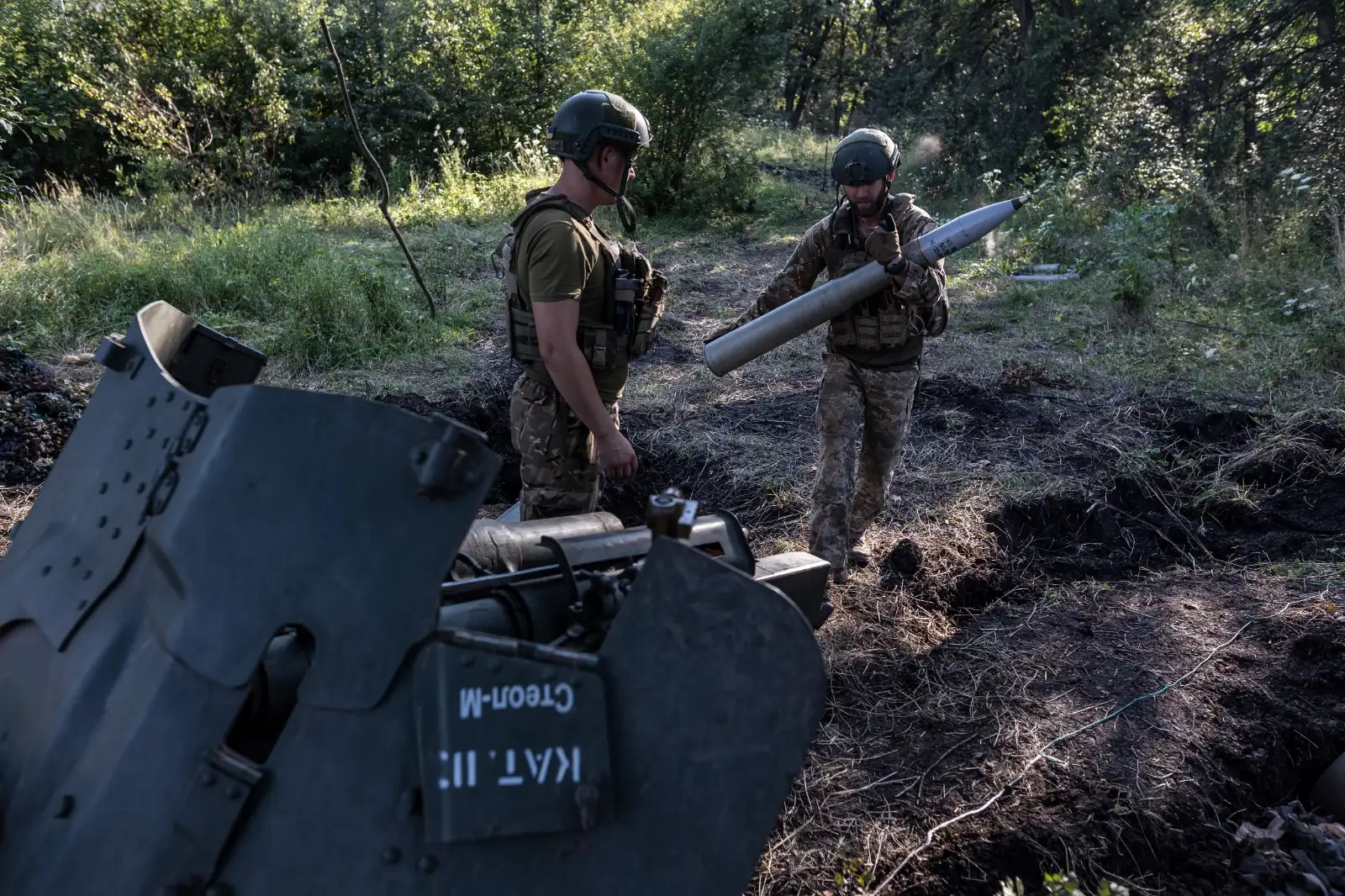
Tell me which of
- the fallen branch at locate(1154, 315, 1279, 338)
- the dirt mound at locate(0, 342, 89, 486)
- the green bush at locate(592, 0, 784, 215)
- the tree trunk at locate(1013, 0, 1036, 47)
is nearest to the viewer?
the dirt mound at locate(0, 342, 89, 486)

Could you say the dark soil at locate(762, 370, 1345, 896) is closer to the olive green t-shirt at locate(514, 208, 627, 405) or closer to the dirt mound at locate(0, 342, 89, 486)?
the olive green t-shirt at locate(514, 208, 627, 405)

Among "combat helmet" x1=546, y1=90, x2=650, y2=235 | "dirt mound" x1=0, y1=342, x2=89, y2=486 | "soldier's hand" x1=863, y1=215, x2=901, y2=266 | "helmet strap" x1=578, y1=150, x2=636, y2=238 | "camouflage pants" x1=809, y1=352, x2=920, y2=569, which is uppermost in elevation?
"combat helmet" x1=546, y1=90, x2=650, y2=235

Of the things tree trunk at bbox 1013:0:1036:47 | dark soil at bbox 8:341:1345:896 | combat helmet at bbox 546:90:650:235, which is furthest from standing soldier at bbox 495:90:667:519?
tree trunk at bbox 1013:0:1036:47

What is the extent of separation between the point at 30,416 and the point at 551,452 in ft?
12.7

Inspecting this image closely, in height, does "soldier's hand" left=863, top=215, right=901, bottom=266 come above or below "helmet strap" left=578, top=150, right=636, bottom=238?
below

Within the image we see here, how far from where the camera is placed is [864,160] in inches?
155

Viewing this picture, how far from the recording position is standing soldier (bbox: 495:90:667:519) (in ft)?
10.4

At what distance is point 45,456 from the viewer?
18.0ft

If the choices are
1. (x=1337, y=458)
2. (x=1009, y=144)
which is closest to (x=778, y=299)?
(x=1337, y=458)

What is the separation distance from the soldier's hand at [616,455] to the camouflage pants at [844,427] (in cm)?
115

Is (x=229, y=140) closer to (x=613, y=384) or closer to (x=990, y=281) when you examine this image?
(x=990, y=281)

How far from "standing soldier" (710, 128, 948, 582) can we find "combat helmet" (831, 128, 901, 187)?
0.04ft

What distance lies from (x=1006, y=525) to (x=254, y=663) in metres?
4.24

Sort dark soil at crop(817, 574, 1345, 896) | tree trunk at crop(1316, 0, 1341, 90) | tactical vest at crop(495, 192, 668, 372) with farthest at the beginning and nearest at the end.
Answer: tree trunk at crop(1316, 0, 1341, 90), tactical vest at crop(495, 192, 668, 372), dark soil at crop(817, 574, 1345, 896)
